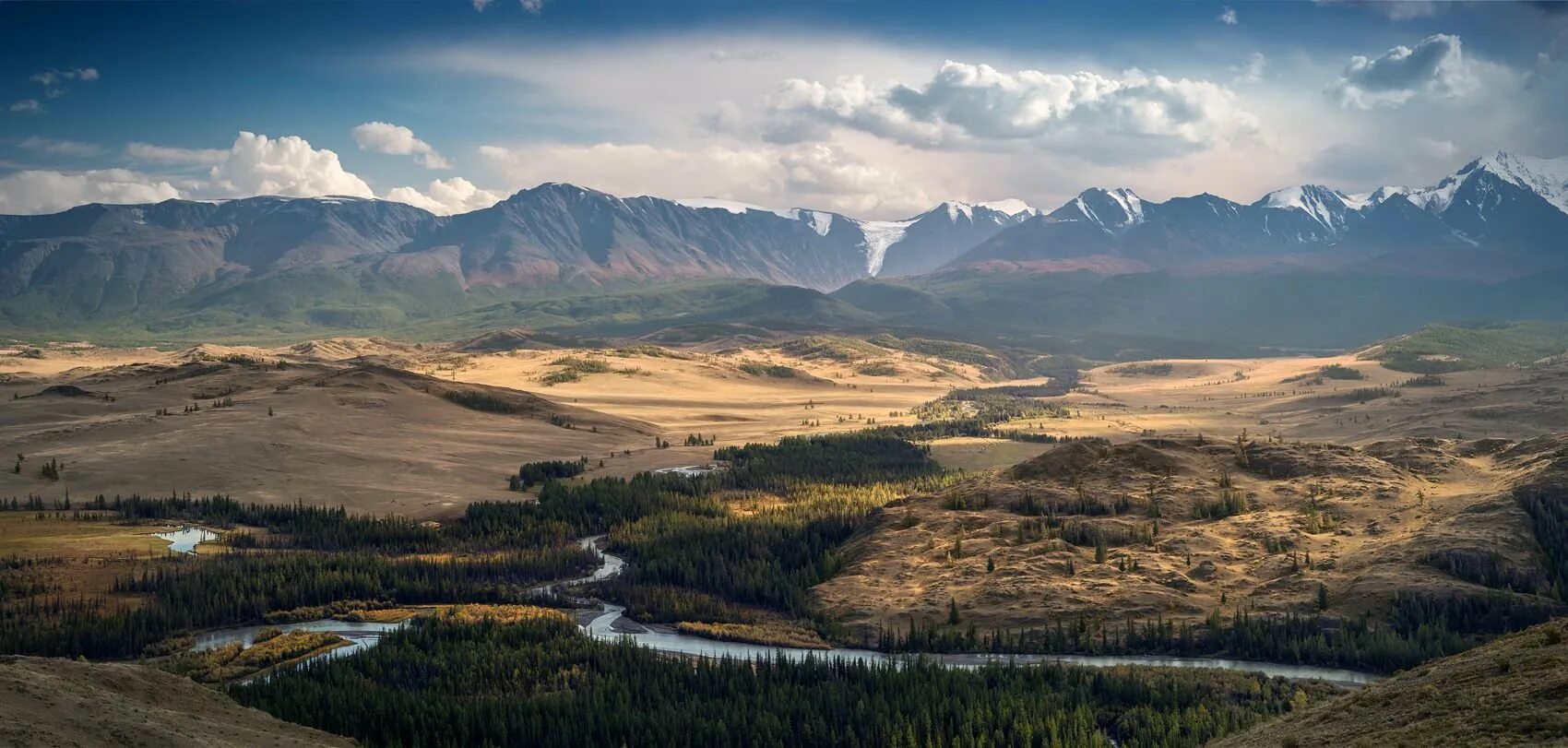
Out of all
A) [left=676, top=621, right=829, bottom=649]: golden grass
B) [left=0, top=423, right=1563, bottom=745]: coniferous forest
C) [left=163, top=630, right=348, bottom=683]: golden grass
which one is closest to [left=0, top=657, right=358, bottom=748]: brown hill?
[left=0, top=423, right=1563, bottom=745]: coniferous forest

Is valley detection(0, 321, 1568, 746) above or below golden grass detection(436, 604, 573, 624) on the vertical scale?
above

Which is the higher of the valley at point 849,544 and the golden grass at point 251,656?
the valley at point 849,544

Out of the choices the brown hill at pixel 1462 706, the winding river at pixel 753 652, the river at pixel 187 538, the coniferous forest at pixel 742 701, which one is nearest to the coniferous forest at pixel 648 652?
the coniferous forest at pixel 742 701

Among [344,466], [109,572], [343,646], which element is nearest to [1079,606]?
[343,646]

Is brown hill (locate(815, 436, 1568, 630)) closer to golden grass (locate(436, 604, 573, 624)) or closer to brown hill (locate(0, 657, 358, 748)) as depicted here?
golden grass (locate(436, 604, 573, 624))

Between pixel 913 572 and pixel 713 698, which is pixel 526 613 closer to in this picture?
pixel 713 698

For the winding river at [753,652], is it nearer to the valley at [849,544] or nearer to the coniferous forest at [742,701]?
the valley at [849,544]

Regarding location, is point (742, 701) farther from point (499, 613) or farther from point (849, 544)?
point (849, 544)

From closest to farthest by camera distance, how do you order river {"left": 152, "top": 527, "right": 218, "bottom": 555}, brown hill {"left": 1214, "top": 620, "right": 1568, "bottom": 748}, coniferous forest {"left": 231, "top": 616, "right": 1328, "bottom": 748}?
brown hill {"left": 1214, "top": 620, "right": 1568, "bottom": 748}
coniferous forest {"left": 231, "top": 616, "right": 1328, "bottom": 748}
river {"left": 152, "top": 527, "right": 218, "bottom": 555}
